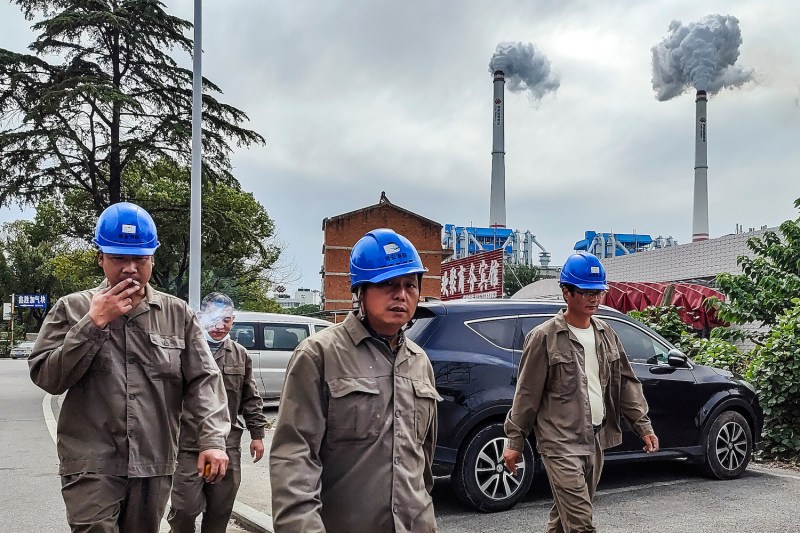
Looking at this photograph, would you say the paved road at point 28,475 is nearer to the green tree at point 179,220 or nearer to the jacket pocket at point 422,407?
the jacket pocket at point 422,407

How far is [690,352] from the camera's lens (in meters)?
11.9

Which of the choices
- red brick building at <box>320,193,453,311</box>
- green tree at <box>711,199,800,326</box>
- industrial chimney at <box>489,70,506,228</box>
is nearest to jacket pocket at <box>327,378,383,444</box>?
green tree at <box>711,199,800,326</box>

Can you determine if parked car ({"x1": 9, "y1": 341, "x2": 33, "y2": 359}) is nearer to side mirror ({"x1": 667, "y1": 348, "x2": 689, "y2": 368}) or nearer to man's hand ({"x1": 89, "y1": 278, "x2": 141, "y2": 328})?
side mirror ({"x1": 667, "y1": 348, "x2": 689, "y2": 368})

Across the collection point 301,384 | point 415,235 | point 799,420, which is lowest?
point 799,420

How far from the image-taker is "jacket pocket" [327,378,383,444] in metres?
2.44

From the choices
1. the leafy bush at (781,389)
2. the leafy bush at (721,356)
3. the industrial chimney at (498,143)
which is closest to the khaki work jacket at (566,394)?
the leafy bush at (781,389)

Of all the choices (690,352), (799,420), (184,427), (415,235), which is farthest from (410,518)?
(415,235)

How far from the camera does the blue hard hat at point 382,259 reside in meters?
2.53

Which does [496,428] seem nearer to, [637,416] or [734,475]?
[637,416]

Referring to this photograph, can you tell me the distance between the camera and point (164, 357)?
325 cm

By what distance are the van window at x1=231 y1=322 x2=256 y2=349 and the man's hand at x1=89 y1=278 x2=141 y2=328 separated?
11695 mm

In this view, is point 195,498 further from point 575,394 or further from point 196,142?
point 196,142

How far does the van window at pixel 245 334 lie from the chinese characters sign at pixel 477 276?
273 inches

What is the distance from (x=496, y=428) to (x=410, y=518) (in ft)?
14.2
